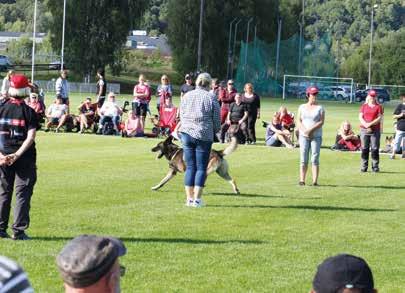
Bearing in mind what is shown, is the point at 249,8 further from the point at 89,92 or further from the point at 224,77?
the point at 89,92

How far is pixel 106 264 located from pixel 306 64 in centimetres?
7960

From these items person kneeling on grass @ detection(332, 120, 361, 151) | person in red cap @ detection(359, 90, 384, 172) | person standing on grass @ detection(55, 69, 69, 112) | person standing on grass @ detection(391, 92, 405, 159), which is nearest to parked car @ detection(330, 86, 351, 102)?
person standing on grass @ detection(55, 69, 69, 112)

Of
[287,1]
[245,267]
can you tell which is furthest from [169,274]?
[287,1]

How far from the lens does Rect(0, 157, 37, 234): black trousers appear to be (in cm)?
1099

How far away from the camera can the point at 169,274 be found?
31.3ft

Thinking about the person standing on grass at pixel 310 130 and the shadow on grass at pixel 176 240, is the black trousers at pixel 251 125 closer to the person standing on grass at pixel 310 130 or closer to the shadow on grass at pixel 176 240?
the person standing on grass at pixel 310 130

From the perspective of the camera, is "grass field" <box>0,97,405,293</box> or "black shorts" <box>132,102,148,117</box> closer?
"grass field" <box>0,97,405,293</box>

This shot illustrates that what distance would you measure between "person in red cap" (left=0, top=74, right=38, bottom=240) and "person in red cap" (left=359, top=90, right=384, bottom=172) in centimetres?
1125

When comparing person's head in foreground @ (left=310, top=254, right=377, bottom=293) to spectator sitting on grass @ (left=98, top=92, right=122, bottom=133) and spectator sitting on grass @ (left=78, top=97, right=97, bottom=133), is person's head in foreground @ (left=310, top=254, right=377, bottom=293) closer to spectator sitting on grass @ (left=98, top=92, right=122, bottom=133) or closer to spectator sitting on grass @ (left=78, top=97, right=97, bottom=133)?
spectator sitting on grass @ (left=98, top=92, right=122, bottom=133)

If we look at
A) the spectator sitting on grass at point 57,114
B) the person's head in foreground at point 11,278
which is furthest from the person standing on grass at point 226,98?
the person's head in foreground at point 11,278

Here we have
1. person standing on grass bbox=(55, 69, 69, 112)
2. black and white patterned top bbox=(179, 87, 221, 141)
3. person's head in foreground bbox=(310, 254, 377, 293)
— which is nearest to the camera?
person's head in foreground bbox=(310, 254, 377, 293)

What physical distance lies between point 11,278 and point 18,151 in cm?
751

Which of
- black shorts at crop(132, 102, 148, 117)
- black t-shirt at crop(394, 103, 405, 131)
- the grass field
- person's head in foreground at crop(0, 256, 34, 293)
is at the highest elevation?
person's head in foreground at crop(0, 256, 34, 293)

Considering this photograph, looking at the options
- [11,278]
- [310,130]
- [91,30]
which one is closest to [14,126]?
[11,278]
